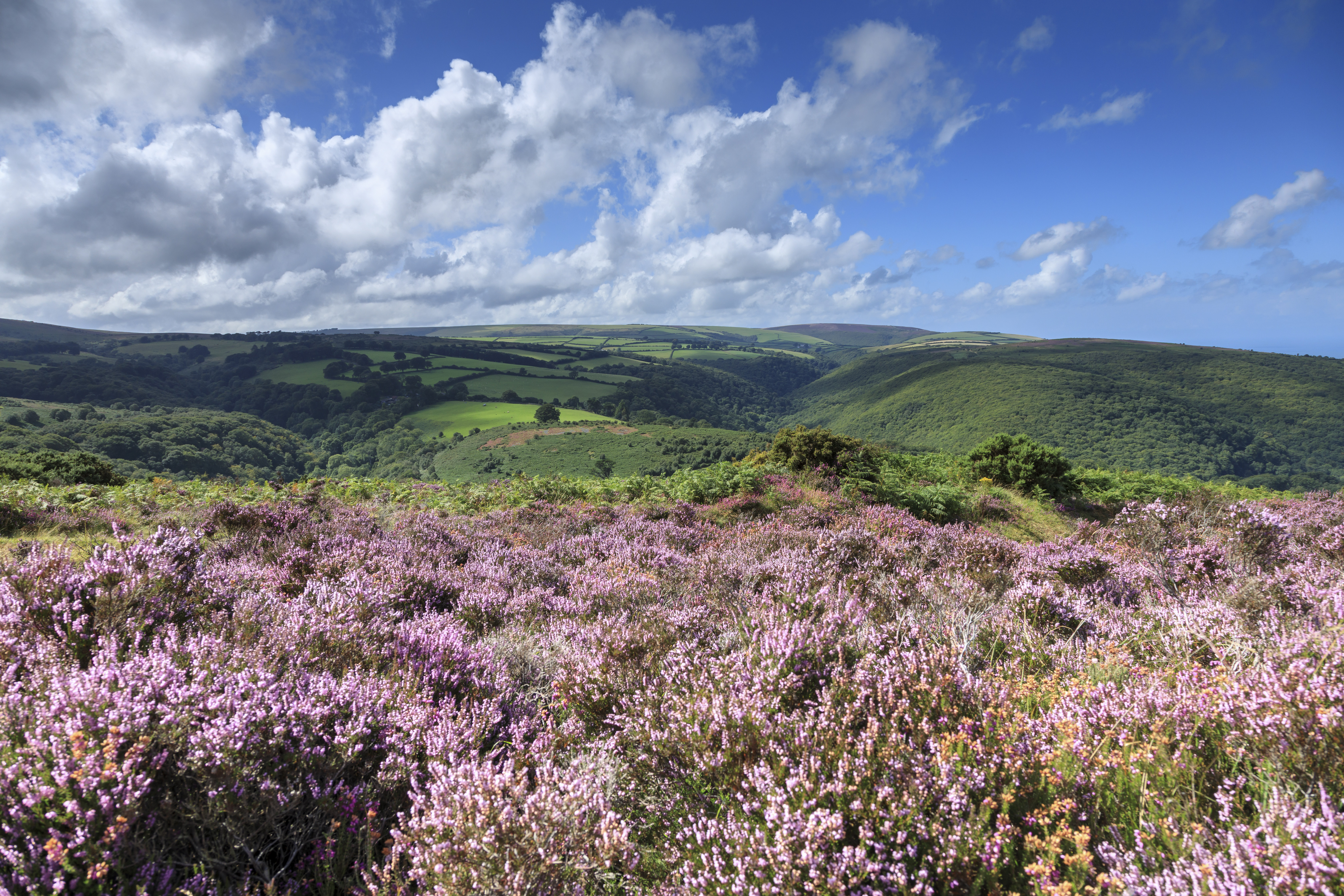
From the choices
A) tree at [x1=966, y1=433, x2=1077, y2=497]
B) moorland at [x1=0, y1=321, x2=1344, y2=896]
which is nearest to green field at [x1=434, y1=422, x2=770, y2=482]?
tree at [x1=966, y1=433, x2=1077, y2=497]

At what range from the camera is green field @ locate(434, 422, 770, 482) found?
3361 inches

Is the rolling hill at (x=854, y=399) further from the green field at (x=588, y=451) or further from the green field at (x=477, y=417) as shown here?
the green field at (x=588, y=451)

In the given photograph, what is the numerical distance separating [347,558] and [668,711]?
3.91 metres

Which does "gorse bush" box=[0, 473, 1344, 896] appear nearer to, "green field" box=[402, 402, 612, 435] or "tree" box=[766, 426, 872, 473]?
"tree" box=[766, 426, 872, 473]

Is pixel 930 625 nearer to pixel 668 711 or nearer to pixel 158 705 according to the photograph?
pixel 668 711

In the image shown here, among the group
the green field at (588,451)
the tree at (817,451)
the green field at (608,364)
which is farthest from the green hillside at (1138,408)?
the tree at (817,451)

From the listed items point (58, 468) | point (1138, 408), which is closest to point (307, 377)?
point (58, 468)

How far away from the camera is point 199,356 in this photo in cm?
19538

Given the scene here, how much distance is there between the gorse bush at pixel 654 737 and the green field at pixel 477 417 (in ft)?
348

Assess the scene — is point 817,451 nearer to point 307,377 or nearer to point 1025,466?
point 1025,466

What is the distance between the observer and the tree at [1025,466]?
1392 cm

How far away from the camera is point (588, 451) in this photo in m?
92.0

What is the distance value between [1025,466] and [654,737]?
48.0 feet

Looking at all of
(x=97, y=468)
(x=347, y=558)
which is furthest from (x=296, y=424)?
(x=347, y=558)
